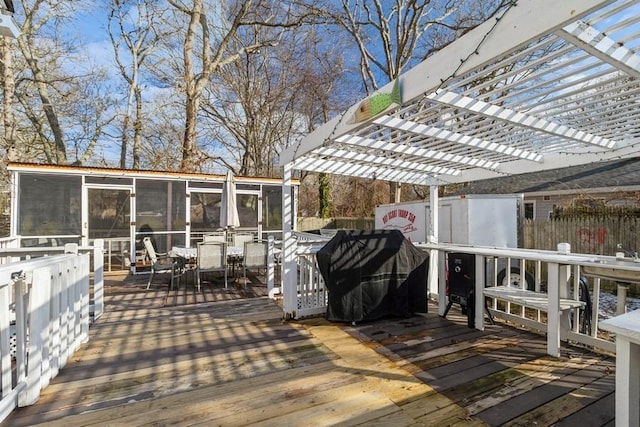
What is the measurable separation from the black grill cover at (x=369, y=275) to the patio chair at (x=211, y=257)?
2.69 m

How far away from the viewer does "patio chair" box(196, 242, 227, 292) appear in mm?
5754

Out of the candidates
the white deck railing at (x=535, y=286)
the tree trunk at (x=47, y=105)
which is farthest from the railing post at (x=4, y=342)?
the tree trunk at (x=47, y=105)

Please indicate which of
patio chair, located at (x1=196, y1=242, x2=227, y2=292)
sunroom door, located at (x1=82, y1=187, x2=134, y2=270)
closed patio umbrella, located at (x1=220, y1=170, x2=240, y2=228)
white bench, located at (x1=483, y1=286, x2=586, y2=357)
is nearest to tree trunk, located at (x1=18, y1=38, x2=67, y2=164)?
sunroom door, located at (x1=82, y1=187, x2=134, y2=270)

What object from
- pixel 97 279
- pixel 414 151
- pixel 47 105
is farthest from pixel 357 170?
pixel 47 105

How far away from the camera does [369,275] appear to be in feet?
12.7

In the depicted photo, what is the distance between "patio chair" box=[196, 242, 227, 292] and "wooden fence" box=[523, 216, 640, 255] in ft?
26.6

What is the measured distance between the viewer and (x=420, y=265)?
4.13m

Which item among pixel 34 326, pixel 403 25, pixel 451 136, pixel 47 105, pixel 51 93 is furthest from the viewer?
pixel 403 25

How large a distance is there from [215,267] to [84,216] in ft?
12.1

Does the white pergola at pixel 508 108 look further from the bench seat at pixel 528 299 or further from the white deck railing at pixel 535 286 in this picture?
the bench seat at pixel 528 299

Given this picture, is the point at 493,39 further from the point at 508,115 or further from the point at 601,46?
the point at 508,115

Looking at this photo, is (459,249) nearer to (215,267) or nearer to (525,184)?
(215,267)

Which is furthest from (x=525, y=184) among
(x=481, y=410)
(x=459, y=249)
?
(x=481, y=410)

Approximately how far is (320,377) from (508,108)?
271 centimetres
